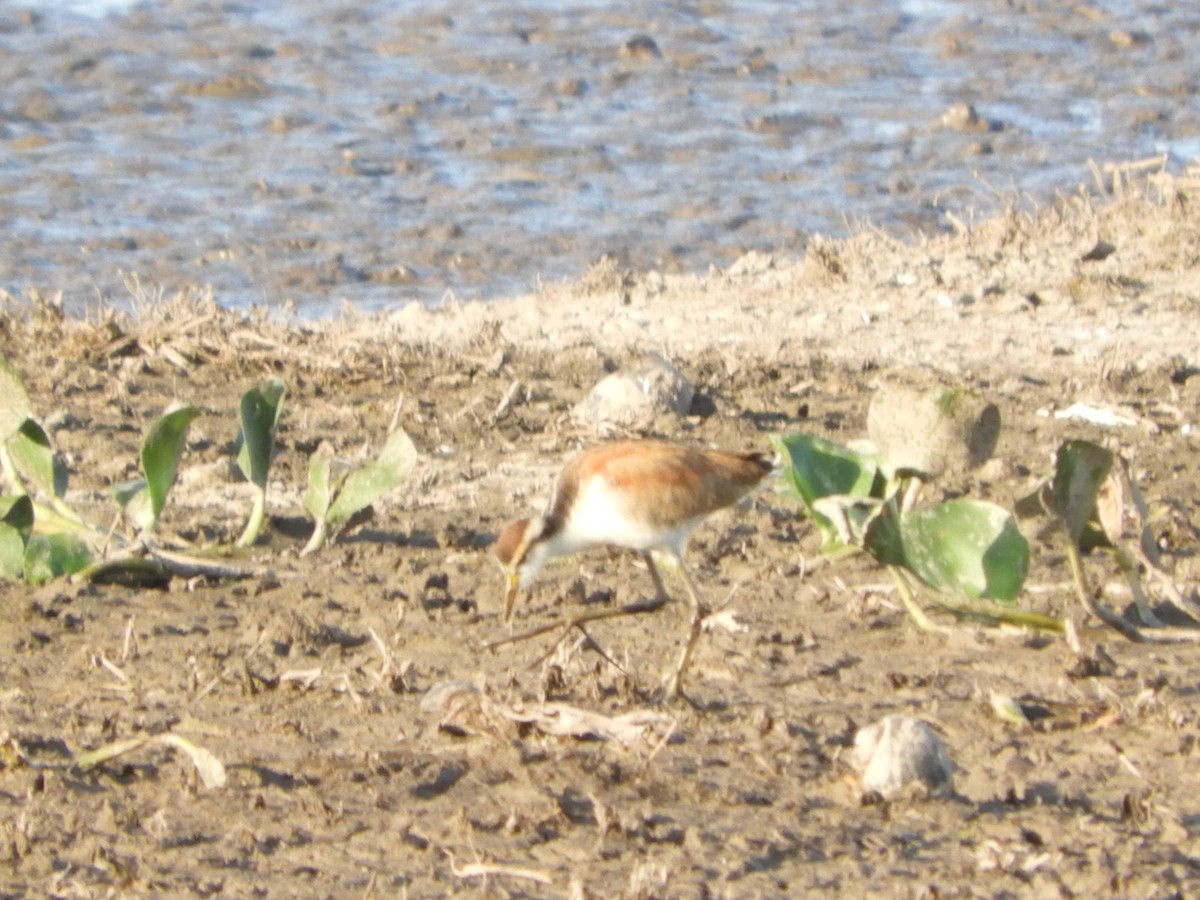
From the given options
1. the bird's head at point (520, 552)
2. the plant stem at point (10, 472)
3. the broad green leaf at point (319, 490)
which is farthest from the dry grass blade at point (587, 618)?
the plant stem at point (10, 472)

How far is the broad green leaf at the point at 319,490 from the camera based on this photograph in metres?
5.27

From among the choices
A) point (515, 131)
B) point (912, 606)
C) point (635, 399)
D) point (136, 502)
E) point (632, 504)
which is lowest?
point (515, 131)

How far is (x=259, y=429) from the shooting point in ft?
17.1

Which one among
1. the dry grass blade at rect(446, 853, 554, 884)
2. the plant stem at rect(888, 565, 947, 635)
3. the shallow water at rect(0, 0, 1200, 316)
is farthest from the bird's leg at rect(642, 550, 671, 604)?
the shallow water at rect(0, 0, 1200, 316)

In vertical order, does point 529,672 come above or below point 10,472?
below

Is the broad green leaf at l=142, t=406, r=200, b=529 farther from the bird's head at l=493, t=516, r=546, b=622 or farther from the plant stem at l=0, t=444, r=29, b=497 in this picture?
the bird's head at l=493, t=516, r=546, b=622

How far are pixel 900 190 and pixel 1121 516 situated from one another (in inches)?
311

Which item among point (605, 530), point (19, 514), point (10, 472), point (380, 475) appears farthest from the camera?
point (10, 472)

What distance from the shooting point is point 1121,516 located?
456 cm

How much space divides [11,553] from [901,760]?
8.33 feet

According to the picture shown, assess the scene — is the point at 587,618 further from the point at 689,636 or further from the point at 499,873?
the point at 499,873

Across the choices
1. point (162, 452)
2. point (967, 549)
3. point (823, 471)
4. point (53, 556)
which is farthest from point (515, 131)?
point (967, 549)

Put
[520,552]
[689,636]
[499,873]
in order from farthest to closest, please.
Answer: [520,552] → [689,636] → [499,873]

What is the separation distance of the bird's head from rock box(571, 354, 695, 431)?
1.74 m
